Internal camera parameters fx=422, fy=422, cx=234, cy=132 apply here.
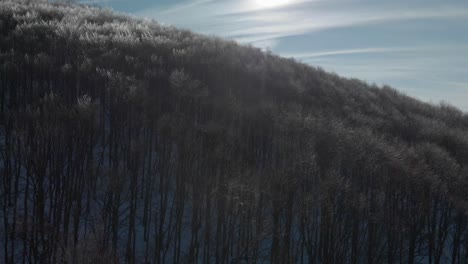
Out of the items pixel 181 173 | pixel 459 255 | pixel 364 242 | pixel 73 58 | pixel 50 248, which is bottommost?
pixel 459 255

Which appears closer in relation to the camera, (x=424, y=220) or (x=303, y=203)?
(x=303, y=203)

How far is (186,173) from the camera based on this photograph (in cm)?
1192

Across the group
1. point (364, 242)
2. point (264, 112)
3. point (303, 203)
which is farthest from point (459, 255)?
point (264, 112)

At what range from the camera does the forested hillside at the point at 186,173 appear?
400 inches

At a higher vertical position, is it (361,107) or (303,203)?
(361,107)

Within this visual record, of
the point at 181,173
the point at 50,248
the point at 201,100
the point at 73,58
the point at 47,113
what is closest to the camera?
the point at 50,248

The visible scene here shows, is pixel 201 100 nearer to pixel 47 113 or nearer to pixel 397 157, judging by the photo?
pixel 47 113

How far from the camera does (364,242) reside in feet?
43.0

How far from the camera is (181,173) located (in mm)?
11922

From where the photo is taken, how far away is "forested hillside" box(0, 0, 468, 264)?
33.4ft

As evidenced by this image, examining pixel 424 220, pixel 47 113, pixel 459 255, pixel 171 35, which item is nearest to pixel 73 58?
pixel 47 113

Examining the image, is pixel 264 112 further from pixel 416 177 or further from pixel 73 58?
pixel 73 58

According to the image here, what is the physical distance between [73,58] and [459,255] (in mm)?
16060

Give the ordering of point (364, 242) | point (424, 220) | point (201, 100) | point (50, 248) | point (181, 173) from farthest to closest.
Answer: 1. point (201, 100)
2. point (424, 220)
3. point (364, 242)
4. point (181, 173)
5. point (50, 248)
